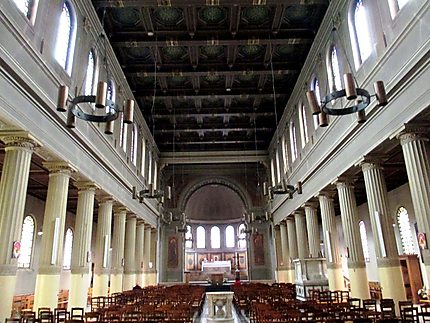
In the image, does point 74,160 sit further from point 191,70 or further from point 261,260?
point 261,260

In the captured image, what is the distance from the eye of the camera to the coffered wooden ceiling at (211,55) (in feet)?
48.3

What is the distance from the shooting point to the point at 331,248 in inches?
639

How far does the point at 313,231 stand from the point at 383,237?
8027mm

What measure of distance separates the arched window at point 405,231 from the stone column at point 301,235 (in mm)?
5153

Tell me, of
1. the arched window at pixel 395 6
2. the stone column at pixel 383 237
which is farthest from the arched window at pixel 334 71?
the arched window at pixel 395 6

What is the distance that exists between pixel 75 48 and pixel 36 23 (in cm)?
272

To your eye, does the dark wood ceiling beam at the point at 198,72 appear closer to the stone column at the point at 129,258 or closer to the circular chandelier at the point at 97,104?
the stone column at the point at 129,258

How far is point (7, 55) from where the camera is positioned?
317 inches

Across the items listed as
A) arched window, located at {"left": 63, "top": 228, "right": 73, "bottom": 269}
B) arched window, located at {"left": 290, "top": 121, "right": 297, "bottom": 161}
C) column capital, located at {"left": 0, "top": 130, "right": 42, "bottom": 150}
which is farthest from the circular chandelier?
arched window, located at {"left": 63, "top": 228, "right": 73, "bottom": 269}

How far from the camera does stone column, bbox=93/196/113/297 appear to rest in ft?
52.4

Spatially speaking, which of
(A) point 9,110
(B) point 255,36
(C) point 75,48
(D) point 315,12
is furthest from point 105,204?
(D) point 315,12

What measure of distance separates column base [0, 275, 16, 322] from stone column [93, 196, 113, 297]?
7119 millimetres

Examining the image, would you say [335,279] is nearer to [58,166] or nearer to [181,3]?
[58,166]

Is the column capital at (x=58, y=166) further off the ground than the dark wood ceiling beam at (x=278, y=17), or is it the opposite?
the dark wood ceiling beam at (x=278, y=17)
